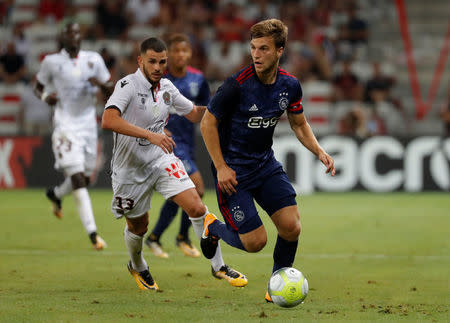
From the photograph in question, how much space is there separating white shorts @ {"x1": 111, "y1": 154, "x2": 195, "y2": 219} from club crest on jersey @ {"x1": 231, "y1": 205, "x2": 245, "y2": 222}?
719 mm

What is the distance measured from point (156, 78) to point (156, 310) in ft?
6.61

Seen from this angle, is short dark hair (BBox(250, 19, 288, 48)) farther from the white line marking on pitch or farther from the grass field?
the white line marking on pitch

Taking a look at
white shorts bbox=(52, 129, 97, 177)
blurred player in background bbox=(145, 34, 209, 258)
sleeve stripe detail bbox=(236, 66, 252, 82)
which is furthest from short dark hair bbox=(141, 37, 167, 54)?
white shorts bbox=(52, 129, 97, 177)

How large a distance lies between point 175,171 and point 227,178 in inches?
37.4

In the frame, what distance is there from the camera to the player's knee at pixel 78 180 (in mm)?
9852

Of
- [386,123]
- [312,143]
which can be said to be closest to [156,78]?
[312,143]

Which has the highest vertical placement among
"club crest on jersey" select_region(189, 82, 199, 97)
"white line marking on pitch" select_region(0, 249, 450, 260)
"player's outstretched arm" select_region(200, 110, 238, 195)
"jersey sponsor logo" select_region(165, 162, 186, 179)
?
"club crest on jersey" select_region(189, 82, 199, 97)

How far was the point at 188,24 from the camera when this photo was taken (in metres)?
20.7

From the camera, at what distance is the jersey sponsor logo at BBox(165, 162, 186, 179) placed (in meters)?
7.07

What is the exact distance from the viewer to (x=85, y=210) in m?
9.63

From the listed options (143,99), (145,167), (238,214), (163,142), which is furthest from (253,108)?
(145,167)

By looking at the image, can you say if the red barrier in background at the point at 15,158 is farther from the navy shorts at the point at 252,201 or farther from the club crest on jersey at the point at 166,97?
the navy shorts at the point at 252,201

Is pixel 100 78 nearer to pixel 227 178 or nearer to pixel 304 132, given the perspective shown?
pixel 304 132

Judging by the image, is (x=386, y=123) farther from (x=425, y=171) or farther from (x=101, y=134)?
(x=101, y=134)
